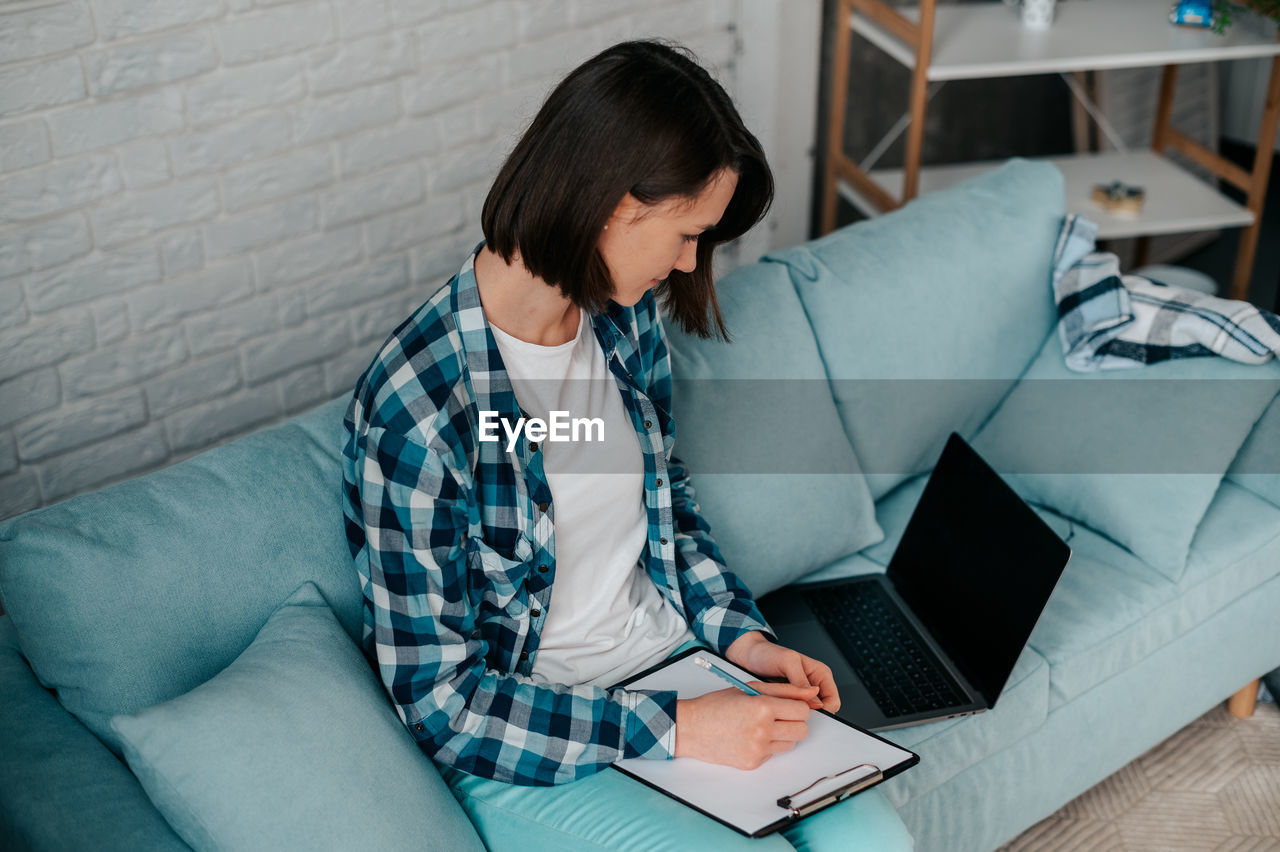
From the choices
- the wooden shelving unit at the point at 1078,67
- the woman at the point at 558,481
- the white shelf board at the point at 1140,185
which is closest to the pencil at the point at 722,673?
the woman at the point at 558,481

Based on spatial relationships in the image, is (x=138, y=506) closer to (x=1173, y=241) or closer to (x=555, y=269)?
(x=555, y=269)

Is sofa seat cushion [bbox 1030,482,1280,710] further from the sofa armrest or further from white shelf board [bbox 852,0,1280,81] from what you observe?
the sofa armrest

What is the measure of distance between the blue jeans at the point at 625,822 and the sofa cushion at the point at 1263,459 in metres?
0.95

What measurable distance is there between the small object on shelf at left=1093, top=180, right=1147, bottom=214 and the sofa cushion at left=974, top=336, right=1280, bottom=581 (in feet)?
2.70

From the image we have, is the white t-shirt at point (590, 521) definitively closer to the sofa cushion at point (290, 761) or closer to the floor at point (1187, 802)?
the sofa cushion at point (290, 761)

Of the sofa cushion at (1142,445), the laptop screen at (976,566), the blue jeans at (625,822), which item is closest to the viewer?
the blue jeans at (625,822)

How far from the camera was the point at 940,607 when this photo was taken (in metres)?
1.64

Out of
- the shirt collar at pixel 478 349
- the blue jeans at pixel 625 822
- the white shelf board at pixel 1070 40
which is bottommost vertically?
the blue jeans at pixel 625 822

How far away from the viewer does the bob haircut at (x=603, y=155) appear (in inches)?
43.4

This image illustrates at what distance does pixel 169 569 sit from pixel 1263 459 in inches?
62.0

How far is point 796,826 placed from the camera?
4.13ft

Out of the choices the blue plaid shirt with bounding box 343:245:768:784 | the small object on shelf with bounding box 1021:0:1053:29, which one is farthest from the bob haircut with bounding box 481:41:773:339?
the small object on shelf with bounding box 1021:0:1053:29

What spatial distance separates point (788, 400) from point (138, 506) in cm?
88

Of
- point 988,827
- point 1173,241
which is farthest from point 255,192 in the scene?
point 1173,241
